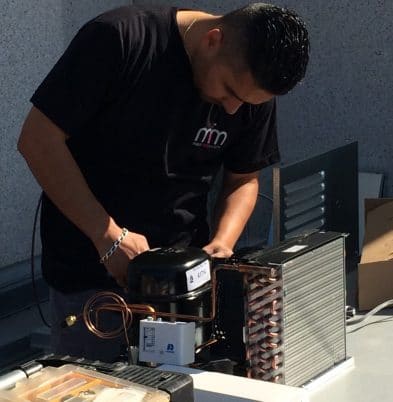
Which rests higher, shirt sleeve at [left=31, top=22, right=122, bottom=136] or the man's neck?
the man's neck

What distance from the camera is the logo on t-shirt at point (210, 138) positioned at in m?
2.00

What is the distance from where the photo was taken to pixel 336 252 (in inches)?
68.4

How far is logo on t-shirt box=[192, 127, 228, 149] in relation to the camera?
2001 mm

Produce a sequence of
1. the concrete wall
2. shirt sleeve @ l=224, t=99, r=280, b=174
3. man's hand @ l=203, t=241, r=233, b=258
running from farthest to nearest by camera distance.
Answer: the concrete wall, shirt sleeve @ l=224, t=99, r=280, b=174, man's hand @ l=203, t=241, r=233, b=258

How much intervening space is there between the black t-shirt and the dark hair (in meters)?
0.22

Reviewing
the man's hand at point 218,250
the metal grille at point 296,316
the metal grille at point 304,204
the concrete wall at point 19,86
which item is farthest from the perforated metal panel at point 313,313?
the concrete wall at point 19,86

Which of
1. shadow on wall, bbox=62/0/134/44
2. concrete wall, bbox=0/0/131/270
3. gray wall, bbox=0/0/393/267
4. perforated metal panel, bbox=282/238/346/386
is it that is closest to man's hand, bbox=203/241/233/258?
perforated metal panel, bbox=282/238/346/386

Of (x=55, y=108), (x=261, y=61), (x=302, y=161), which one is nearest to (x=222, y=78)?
(x=261, y=61)

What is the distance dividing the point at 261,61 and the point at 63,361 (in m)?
0.71

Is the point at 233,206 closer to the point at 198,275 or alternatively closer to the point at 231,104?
the point at 231,104

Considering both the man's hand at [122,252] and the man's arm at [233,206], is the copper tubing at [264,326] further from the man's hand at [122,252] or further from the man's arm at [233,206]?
the man's arm at [233,206]

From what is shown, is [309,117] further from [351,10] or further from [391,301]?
[391,301]

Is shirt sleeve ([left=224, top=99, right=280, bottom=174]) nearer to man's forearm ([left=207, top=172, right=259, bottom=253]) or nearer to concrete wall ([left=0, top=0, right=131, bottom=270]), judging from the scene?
man's forearm ([left=207, top=172, right=259, bottom=253])

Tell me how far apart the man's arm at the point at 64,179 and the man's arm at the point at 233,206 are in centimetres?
28
